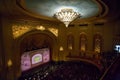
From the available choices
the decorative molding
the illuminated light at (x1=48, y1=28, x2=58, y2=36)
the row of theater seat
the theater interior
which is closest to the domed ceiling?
the theater interior

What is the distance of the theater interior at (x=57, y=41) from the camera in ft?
22.1

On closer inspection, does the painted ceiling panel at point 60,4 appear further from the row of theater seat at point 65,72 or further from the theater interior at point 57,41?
the row of theater seat at point 65,72

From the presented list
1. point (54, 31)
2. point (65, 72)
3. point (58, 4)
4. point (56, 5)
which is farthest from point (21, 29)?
point (65, 72)

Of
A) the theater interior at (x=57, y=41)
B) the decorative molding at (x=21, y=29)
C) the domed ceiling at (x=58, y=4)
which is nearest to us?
the domed ceiling at (x=58, y=4)

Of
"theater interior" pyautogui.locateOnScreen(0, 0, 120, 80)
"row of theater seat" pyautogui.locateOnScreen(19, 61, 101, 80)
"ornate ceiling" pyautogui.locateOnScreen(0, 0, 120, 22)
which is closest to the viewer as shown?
"ornate ceiling" pyautogui.locateOnScreen(0, 0, 120, 22)

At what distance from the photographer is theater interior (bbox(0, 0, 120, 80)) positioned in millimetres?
6723

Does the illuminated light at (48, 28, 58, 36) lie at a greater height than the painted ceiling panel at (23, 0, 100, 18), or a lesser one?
lesser

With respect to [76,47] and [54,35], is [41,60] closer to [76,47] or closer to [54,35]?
[54,35]

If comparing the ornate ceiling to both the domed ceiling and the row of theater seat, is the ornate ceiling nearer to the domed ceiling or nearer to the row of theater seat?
the domed ceiling

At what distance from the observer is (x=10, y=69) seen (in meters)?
8.62

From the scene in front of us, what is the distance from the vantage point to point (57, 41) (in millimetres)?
13617

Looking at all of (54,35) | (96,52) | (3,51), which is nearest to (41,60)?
(54,35)

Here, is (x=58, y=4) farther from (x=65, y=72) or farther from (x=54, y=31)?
(x=54, y=31)

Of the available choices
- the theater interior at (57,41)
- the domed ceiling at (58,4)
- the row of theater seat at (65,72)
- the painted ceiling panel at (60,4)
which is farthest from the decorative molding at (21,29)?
the row of theater seat at (65,72)
